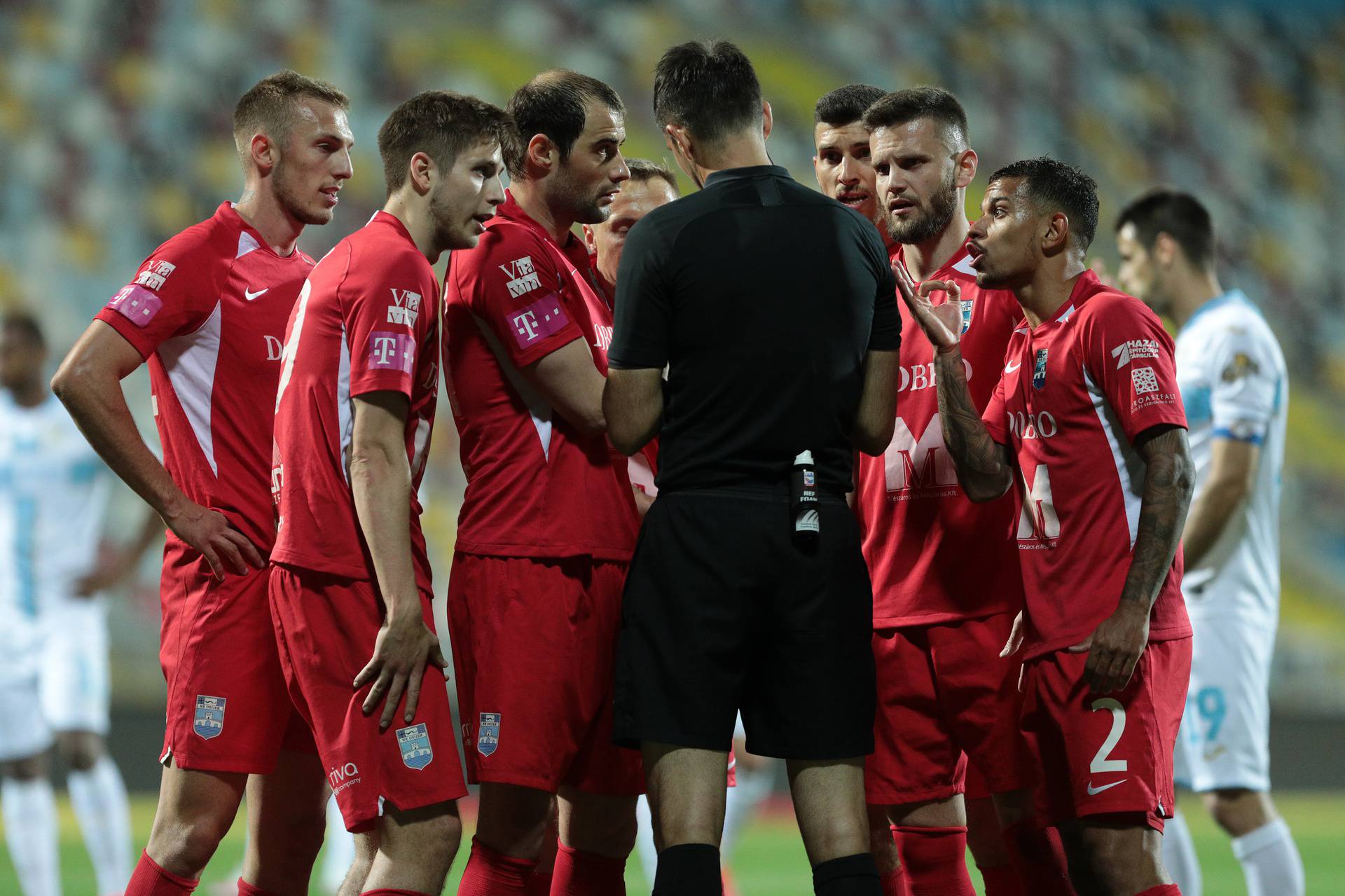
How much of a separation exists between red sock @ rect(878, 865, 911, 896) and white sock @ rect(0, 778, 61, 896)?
4.02m

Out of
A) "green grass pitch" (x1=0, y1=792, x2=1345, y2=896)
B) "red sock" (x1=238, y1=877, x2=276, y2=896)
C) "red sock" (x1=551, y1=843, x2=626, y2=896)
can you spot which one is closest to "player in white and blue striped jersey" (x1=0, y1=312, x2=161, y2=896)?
"green grass pitch" (x1=0, y1=792, x2=1345, y2=896)

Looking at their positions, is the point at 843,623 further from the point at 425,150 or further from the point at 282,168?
the point at 282,168

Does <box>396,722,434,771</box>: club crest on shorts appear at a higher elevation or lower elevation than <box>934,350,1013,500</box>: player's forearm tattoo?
lower

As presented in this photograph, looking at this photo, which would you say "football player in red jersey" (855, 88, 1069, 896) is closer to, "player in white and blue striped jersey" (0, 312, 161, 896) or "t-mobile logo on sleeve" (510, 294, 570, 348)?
"t-mobile logo on sleeve" (510, 294, 570, 348)

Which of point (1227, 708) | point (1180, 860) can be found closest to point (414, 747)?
point (1180, 860)

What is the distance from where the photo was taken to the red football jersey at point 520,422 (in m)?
3.43

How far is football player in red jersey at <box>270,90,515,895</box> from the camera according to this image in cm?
313

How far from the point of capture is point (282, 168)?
401cm

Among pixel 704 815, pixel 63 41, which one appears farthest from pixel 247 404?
pixel 63 41

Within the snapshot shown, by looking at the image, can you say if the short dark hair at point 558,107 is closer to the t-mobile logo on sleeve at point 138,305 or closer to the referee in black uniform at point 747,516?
the referee in black uniform at point 747,516

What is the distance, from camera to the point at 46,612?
277 inches

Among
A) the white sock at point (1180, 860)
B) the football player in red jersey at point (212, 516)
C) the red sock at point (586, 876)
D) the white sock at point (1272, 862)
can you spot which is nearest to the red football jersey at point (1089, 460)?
the red sock at point (586, 876)

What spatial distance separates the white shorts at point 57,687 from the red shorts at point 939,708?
4329mm

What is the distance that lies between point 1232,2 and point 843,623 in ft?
45.6
